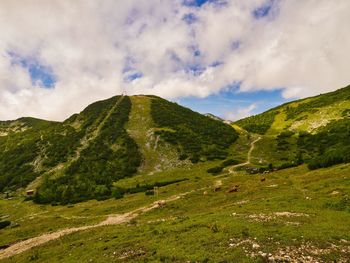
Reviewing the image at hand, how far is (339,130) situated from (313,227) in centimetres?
8799

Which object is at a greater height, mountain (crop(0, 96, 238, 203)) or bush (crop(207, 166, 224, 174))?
mountain (crop(0, 96, 238, 203))

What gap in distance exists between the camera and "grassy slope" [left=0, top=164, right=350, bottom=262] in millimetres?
21391

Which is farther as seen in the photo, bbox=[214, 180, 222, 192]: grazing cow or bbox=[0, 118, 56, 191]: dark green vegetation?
bbox=[0, 118, 56, 191]: dark green vegetation

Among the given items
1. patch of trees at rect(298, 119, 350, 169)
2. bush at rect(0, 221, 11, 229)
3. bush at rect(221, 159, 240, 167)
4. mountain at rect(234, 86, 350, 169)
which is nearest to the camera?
bush at rect(0, 221, 11, 229)

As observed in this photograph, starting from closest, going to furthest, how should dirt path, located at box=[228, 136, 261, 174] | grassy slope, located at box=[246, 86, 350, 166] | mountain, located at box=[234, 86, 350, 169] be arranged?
mountain, located at box=[234, 86, 350, 169] < dirt path, located at box=[228, 136, 261, 174] < grassy slope, located at box=[246, 86, 350, 166]

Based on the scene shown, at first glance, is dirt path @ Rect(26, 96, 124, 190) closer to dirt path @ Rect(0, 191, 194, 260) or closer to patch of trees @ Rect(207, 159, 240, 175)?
patch of trees @ Rect(207, 159, 240, 175)

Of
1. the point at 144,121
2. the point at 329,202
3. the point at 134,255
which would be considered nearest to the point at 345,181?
the point at 329,202

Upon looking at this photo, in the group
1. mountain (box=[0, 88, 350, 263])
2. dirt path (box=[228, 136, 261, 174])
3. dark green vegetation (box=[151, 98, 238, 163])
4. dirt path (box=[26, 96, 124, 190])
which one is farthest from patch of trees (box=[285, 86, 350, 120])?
dirt path (box=[26, 96, 124, 190])

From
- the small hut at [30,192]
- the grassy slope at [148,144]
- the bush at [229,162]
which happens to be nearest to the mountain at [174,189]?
the grassy slope at [148,144]

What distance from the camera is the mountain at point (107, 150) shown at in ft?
282

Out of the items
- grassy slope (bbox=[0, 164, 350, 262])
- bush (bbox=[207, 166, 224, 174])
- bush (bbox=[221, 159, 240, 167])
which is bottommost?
grassy slope (bbox=[0, 164, 350, 262])

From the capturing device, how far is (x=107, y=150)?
107688 millimetres

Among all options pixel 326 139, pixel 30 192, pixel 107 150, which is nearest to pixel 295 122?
pixel 326 139

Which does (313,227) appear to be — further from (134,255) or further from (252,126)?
(252,126)
